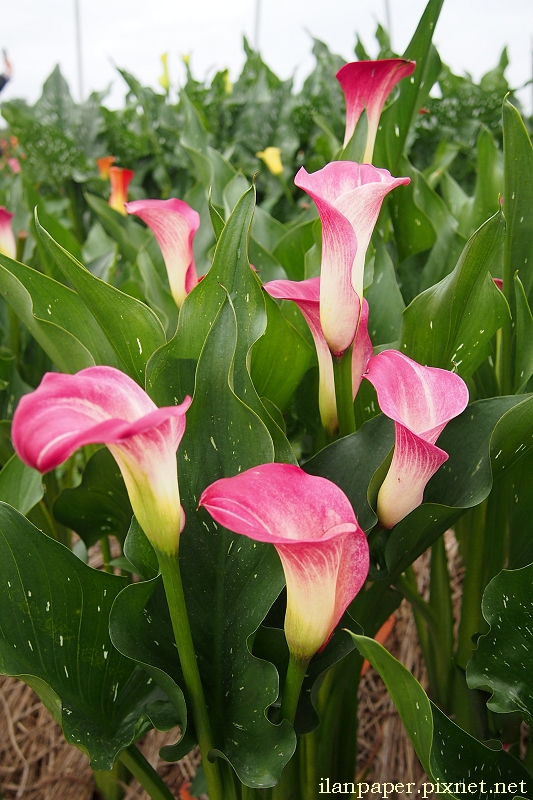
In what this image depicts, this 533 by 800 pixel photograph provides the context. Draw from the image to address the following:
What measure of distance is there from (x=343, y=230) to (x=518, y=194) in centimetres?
19

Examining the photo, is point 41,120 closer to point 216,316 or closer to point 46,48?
point 216,316

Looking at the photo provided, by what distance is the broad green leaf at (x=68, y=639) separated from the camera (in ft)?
1.16

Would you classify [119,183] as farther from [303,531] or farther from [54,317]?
[303,531]

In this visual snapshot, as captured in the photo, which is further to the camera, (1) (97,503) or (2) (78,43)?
(2) (78,43)

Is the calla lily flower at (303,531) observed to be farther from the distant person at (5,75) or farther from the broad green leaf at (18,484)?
the distant person at (5,75)

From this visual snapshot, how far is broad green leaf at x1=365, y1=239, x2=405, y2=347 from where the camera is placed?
516 millimetres

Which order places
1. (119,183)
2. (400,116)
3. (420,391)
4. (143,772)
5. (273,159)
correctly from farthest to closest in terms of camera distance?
(273,159), (119,183), (400,116), (143,772), (420,391)

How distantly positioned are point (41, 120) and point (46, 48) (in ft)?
13.0

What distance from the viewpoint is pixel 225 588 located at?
0.36m

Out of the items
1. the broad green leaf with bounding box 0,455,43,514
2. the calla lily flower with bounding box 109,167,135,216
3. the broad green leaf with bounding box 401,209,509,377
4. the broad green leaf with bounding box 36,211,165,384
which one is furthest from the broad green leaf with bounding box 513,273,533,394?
the calla lily flower with bounding box 109,167,135,216

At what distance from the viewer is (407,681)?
0.92ft

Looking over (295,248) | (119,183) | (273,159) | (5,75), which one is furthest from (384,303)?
(5,75)

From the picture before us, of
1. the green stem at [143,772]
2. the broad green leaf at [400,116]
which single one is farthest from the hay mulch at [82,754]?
the broad green leaf at [400,116]

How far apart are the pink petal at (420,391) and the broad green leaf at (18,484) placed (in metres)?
0.27
